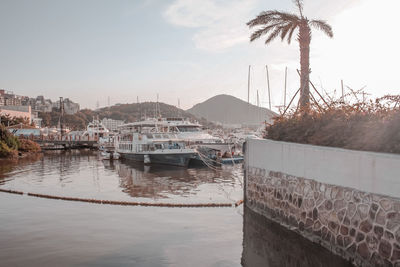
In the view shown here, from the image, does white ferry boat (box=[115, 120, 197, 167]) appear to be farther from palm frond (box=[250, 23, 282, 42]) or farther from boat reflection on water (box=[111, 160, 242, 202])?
palm frond (box=[250, 23, 282, 42])

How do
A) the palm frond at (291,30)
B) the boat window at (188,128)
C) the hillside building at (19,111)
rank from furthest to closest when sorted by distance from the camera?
the hillside building at (19,111) → the boat window at (188,128) → the palm frond at (291,30)

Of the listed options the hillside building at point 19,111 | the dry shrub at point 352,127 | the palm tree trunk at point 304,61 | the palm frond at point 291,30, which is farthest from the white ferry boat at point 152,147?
the hillside building at point 19,111

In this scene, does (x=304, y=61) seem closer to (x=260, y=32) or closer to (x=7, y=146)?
(x=260, y=32)

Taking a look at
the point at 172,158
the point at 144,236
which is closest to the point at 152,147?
the point at 172,158

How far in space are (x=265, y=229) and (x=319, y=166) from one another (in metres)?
3.03

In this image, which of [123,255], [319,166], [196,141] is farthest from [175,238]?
[196,141]

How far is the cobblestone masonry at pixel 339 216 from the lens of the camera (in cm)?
657

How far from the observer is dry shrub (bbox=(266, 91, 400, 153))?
293 inches

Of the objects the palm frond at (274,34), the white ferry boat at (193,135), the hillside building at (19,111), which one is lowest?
the white ferry boat at (193,135)

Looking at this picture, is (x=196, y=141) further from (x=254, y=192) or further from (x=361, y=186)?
(x=361, y=186)

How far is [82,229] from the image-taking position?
11.4 meters

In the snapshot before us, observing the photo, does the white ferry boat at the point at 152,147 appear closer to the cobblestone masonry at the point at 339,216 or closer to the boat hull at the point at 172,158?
the boat hull at the point at 172,158

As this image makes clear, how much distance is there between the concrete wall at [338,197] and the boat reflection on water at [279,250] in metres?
0.22

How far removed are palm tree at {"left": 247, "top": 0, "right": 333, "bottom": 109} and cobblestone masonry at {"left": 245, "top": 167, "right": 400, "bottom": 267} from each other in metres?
6.08
